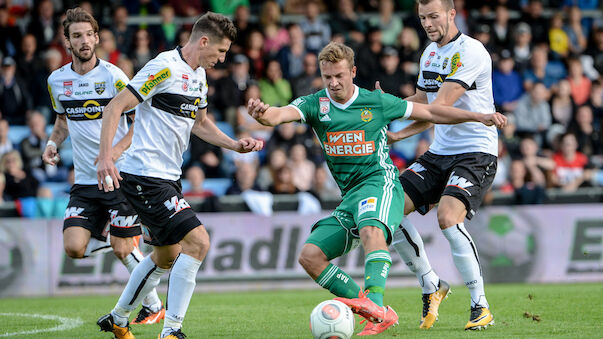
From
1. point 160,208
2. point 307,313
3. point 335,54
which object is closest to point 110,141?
point 160,208

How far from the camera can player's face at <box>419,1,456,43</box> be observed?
304 inches

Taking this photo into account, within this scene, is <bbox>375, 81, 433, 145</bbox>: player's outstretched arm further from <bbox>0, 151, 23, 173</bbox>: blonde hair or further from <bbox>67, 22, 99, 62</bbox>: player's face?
<bbox>0, 151, 23, 173</bbox>: blonde hair

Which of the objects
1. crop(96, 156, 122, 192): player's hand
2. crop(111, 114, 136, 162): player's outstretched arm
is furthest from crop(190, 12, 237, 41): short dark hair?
crop(96, 156, 122, 192): player's hand

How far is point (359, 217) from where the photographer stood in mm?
6910

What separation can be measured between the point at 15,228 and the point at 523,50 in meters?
10.0

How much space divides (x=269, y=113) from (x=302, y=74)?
28.8 feet

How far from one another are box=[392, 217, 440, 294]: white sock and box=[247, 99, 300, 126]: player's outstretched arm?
1550 millimetres

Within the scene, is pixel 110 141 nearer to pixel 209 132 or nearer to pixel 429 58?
pixel 209 132

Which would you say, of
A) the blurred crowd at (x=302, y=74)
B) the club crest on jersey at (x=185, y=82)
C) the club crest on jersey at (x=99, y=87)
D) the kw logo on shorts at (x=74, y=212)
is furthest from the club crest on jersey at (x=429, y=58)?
the blurred crowd at (x=302, y=74)

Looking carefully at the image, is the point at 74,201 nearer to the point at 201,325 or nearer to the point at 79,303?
the point at 201,325

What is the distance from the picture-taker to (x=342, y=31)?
16.7 meters

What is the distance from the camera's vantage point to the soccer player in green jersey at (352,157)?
686 cm

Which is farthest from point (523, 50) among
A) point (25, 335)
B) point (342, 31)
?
point (25, 335)

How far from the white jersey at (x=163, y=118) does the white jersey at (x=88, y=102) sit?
1.32 metres
